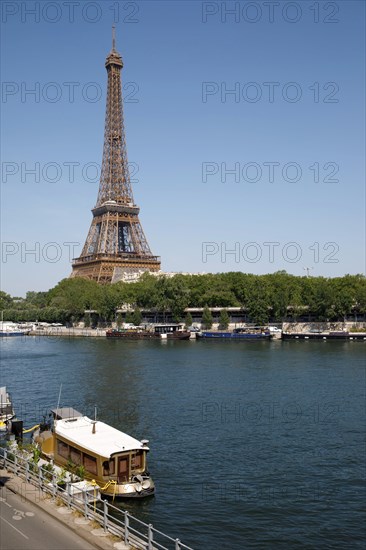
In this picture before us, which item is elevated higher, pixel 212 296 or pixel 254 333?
pixel 212 296

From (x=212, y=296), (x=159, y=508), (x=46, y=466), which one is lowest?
(x=159, y=508)

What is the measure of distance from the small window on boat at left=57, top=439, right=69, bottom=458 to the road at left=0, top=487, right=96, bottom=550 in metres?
7.48

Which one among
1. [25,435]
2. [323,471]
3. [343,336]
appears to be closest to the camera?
[323,471]

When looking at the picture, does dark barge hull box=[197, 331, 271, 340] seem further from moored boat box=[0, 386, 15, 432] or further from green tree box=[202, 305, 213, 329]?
moored boat box=[0, 386, 15, 432]

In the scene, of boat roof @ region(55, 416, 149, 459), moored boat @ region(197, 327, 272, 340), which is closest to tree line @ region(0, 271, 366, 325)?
moored boat @ region(197, 327, 272, 340)

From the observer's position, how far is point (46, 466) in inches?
947

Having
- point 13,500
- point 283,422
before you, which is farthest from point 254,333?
point 13,500

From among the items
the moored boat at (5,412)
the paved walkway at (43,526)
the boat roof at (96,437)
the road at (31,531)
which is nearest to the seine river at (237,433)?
the boat roof at (96,437)

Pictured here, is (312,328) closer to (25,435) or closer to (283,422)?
(283,422)

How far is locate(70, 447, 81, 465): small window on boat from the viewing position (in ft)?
85.6

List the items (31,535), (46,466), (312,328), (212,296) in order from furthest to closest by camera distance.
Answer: (212,296)
(312,328)
(46,466)
(31,535)

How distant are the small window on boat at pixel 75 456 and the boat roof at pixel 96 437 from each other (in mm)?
449

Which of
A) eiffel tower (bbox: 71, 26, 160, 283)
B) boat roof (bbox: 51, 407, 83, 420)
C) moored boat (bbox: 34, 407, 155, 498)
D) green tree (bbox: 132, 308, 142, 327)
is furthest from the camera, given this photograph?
eiffel tower (bbox: 71, 26, 160, 283)

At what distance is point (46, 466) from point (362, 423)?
75.8 feet
